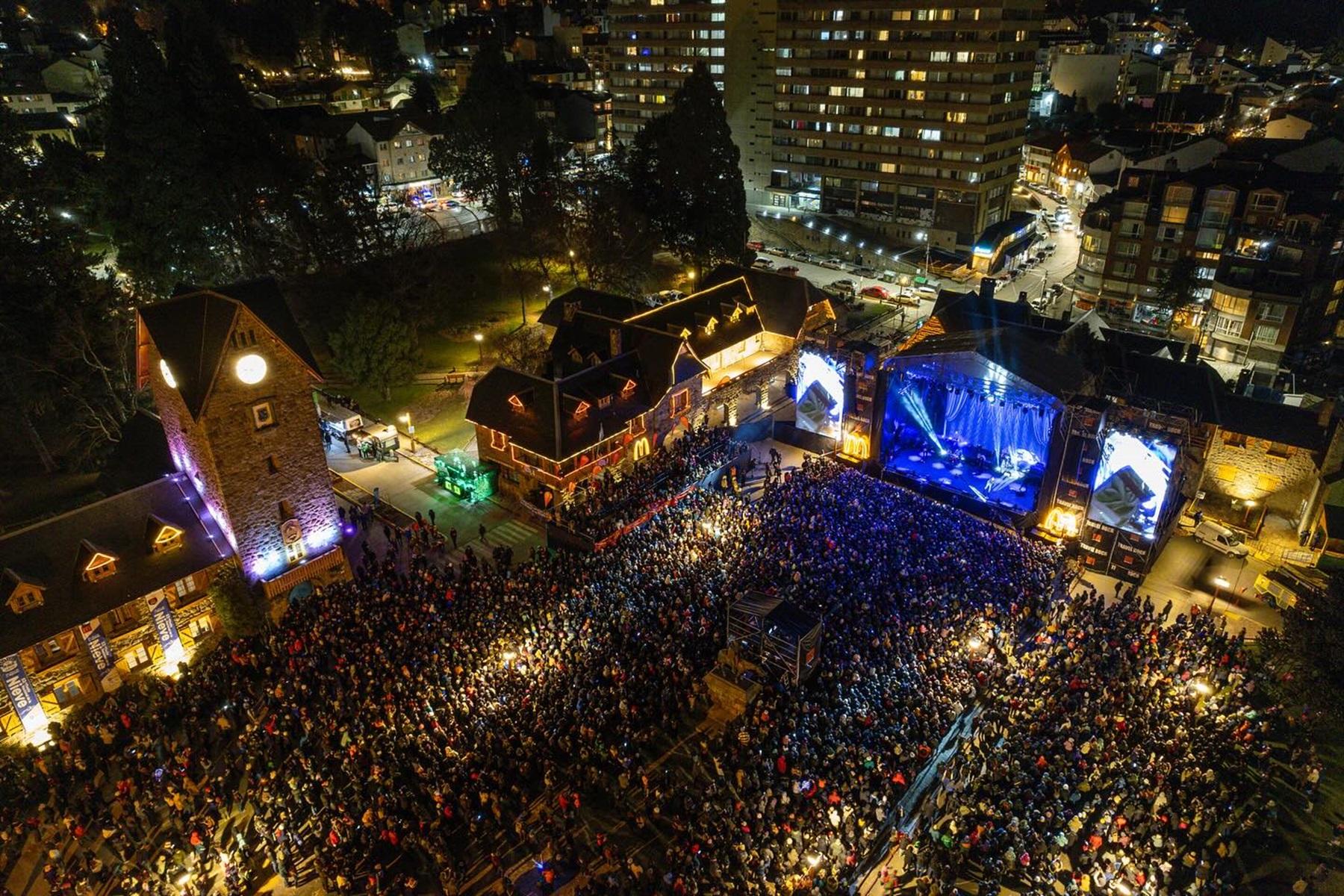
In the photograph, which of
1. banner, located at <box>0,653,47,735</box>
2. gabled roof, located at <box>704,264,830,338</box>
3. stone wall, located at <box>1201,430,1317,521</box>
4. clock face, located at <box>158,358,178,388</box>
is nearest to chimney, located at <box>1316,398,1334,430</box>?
stone wall, located at <box>1201,430,1317,521</box>

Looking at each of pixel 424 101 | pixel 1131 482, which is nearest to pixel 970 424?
pixel 1131 482

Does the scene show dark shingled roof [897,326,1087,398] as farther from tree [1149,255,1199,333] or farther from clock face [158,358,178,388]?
clock face [158,358,178,388]

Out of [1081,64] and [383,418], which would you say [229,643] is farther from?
[1081,64]

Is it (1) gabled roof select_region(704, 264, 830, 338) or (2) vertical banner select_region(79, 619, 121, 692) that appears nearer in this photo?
(2) vertical banner select_region(79, 619, 121, 692)

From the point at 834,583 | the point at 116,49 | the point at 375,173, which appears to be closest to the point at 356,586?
the point at 834,583

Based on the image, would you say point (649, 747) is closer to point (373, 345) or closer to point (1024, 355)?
point (1024, 355)

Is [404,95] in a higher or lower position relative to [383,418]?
higher
